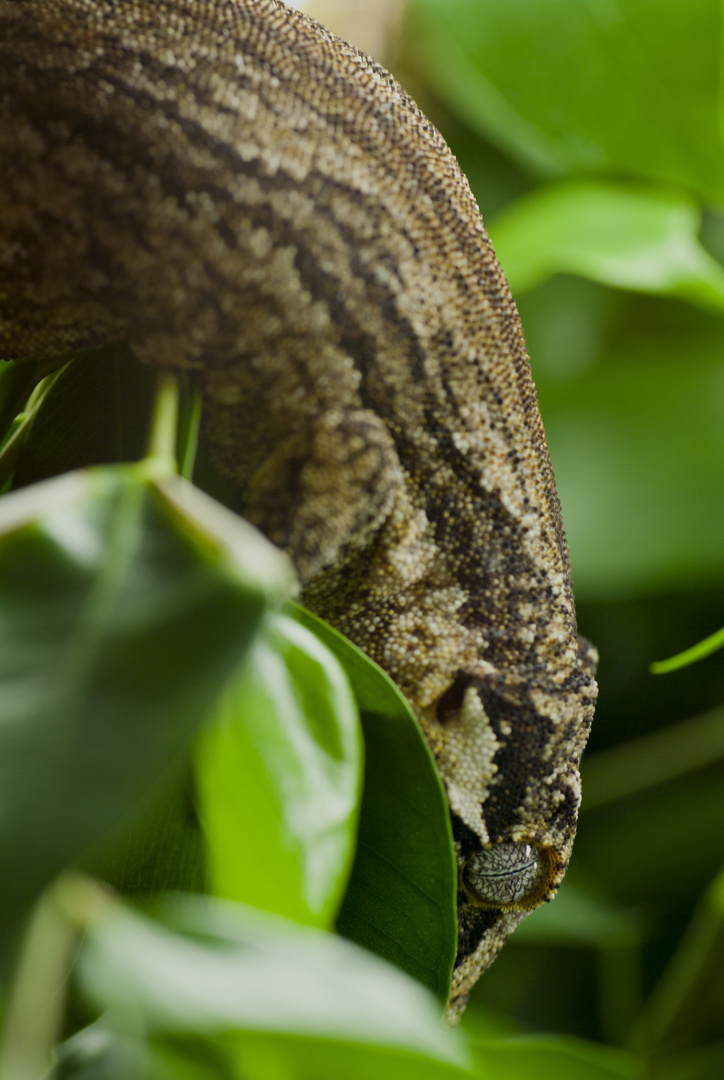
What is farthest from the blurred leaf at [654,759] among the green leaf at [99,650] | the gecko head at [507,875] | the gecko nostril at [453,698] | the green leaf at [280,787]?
the green leaf at [99,650]

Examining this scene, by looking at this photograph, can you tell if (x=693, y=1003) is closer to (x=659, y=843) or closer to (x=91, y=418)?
(x=659, y=843)

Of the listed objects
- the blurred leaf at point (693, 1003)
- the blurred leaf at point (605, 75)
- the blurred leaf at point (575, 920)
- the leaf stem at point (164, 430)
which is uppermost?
the blurred leaf at point (605, 75)

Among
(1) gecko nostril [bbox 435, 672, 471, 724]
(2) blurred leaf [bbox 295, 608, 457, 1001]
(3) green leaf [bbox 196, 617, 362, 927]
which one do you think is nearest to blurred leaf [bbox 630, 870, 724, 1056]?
(1) gecko nostril [bbox 435, 672, 471, 724]

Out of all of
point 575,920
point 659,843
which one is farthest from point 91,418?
point 659,843

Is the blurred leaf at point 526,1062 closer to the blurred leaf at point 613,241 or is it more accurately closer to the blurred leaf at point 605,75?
the blurred leaf at point 613,241

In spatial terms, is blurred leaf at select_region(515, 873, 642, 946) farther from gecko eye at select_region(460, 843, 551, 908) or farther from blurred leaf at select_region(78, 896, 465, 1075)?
blurred leaf at select_region(78, 896, 465, 1075)

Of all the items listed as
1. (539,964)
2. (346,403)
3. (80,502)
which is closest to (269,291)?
(346,403)
